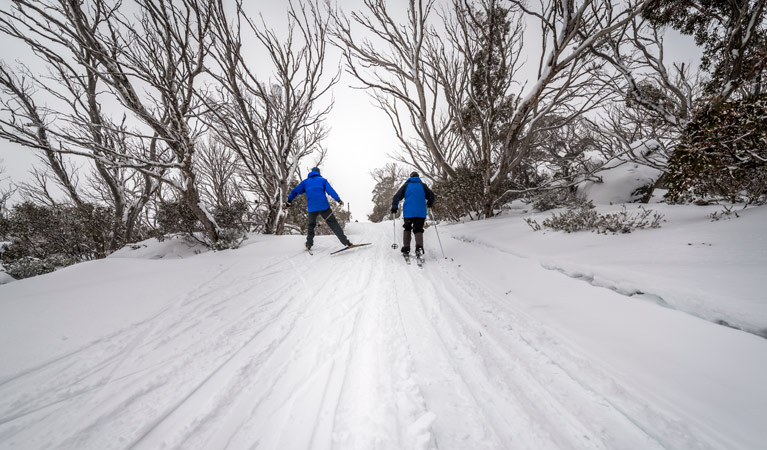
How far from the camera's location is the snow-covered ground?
1.04 m

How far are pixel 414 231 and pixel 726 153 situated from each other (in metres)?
4.05

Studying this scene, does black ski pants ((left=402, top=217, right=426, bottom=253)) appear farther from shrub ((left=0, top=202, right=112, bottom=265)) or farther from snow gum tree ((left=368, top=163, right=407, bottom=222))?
snow gum tree ((left=368, top=163, right=407, bottom=222))

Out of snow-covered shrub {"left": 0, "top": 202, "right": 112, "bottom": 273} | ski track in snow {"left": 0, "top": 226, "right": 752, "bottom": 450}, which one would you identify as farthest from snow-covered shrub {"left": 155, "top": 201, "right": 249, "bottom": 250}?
ski track in snow {"left": 0, "top": 226, "right": 752, "bottom": 450}

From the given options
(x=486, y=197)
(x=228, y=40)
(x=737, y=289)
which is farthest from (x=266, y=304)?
(x=228, y=40)

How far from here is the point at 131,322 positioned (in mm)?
2004

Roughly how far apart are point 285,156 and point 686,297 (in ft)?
27.3

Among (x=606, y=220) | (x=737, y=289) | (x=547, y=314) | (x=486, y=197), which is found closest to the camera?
(x=737, y=289)

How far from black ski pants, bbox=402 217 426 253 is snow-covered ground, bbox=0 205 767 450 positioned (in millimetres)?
1404

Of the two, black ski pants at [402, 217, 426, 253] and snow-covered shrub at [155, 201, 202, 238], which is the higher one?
snow-covered shrub at [155, 201, 202, 238]

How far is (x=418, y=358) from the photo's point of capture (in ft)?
5.10

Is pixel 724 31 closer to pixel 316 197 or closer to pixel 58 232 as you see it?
pixel 316 197

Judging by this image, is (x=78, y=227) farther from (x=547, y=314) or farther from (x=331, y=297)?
(x=547, y=314)

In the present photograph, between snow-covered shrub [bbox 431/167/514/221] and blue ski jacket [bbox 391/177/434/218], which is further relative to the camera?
snow-covered shrub [bbox 431/167/514/221]

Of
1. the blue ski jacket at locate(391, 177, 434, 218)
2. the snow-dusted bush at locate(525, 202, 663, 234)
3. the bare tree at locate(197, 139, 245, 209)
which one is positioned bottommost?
the snow-dusted bush at locate(525, 202, 663, 234)
